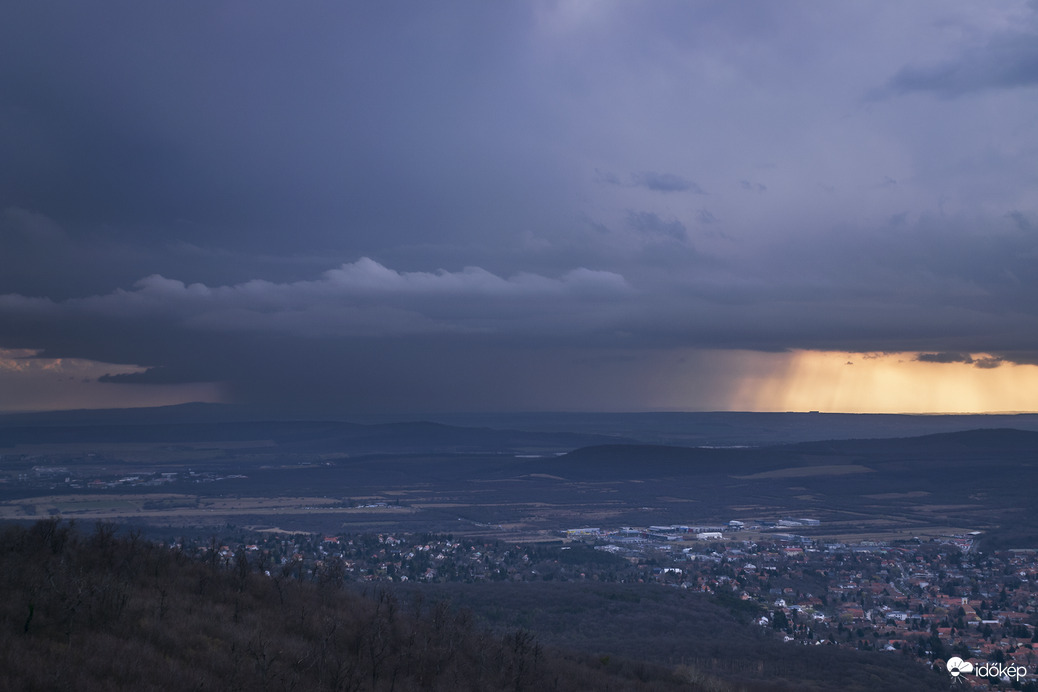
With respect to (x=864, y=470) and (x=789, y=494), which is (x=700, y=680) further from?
(x=864, y=470)

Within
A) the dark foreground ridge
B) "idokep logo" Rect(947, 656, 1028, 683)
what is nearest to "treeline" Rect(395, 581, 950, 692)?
the dark foreground ridge

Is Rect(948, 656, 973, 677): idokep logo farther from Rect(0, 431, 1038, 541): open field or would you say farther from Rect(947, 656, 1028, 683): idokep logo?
Rect(0, 431, 1038, 541): open field

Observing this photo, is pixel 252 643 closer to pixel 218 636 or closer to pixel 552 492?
pixel 218 636

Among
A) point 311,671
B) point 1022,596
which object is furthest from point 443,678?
point 1022,596

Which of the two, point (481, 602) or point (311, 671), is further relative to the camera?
point (481, 602)

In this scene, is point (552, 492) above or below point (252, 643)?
below

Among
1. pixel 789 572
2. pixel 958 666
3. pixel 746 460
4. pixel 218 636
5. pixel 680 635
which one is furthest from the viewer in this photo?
pixel 746 460

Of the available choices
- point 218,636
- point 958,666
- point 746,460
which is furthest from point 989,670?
point 746,460
